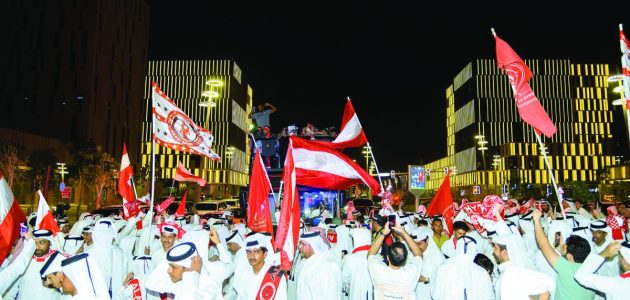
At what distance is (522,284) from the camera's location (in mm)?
3971

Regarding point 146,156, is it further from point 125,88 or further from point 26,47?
point 26,47

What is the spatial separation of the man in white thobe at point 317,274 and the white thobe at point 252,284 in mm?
253

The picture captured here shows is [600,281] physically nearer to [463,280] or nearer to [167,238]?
[463,280]

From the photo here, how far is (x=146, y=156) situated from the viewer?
266ft

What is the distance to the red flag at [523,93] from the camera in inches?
304

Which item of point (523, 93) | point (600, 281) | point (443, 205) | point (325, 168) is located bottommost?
point (600, 281)

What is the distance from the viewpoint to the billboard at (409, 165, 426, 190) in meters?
16.1

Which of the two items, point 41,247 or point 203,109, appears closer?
point 41,247

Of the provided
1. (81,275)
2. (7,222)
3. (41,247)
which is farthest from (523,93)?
(7,222)

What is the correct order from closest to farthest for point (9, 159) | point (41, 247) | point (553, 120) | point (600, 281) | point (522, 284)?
point (522, 284), point (600, 281), point (41, 247), point (9, 159), point (553, 120)

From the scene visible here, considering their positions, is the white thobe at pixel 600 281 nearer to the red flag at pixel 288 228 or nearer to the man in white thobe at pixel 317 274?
the man in white thobe at pixel 317 274

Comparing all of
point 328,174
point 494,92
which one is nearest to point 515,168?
point 494,92

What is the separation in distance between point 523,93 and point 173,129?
596cm

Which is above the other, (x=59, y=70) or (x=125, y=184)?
(x=59, y=70)
